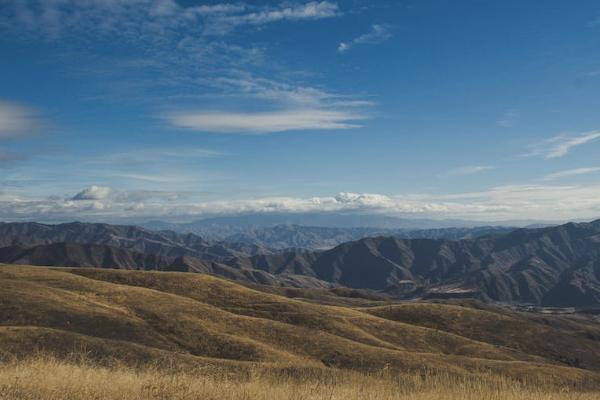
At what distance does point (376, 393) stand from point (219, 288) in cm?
7665

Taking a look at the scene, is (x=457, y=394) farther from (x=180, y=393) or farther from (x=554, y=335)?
(x=554, y=335)

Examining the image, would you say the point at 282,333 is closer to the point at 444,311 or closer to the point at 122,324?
the point at 122,324

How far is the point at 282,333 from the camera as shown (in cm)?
5984

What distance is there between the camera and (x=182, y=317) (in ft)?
193

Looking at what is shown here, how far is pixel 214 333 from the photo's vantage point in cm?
5459

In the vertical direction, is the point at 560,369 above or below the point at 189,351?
below

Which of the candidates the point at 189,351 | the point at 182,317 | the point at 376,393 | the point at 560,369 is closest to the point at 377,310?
the point at 560,369

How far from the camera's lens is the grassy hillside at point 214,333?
126 feet

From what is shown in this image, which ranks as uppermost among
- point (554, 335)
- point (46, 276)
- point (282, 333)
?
point (46, 276)

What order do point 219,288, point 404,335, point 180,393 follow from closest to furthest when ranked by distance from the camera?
point 180,393
point 404,335
point 219,288

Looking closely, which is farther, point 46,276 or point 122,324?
point 46,276

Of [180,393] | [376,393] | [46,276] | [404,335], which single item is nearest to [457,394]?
[376,393]

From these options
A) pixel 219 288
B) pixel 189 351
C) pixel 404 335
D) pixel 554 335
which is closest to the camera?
pixel 189 351

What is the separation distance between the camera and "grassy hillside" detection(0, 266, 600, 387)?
3831 cm
